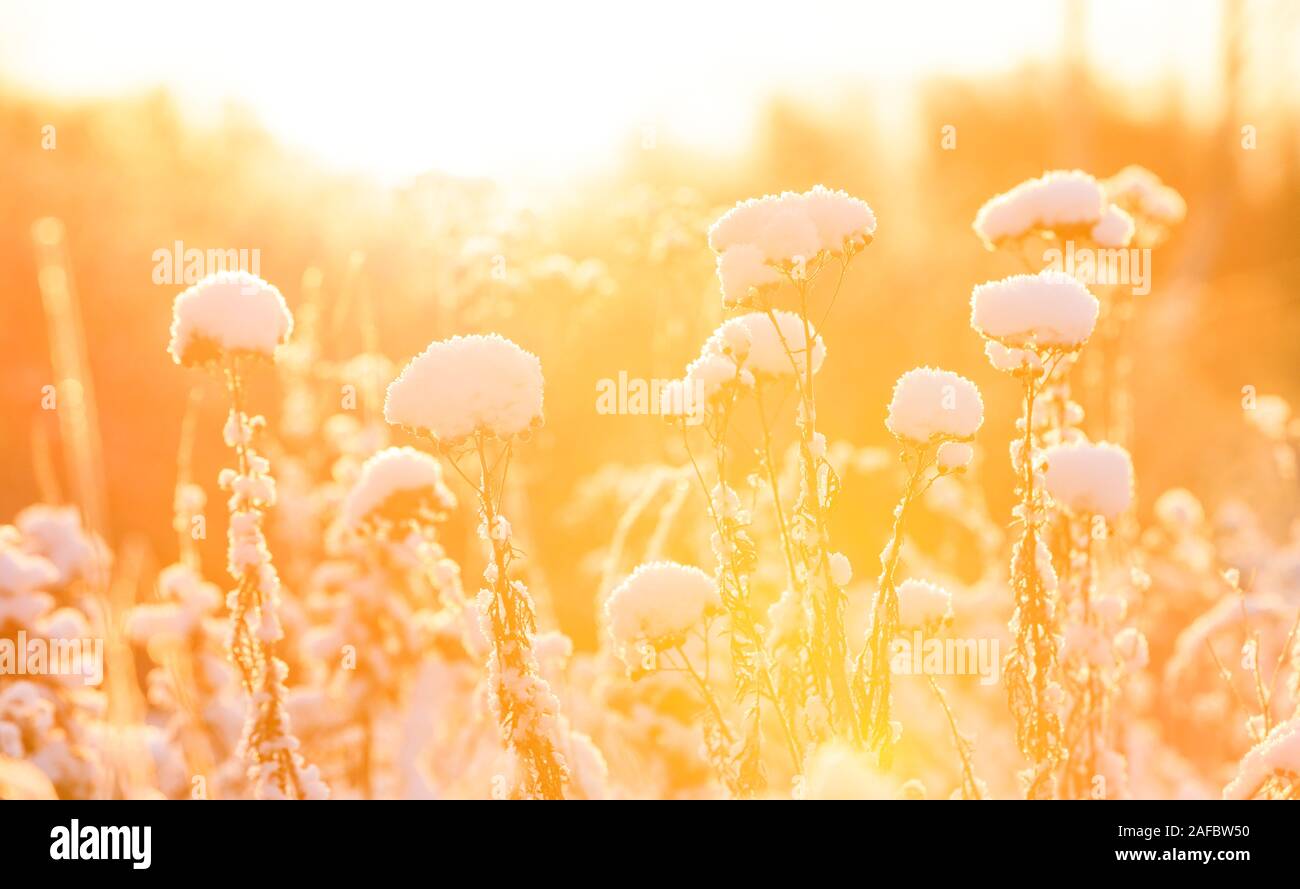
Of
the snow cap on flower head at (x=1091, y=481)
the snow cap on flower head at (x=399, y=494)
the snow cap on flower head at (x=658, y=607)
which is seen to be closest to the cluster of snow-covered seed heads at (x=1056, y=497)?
the snow cap on flower head at (x=1091, y=481)

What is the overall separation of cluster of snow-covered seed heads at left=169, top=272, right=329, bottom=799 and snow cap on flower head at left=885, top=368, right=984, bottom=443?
3.52ft

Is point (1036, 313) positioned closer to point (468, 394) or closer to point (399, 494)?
point (468, 394)

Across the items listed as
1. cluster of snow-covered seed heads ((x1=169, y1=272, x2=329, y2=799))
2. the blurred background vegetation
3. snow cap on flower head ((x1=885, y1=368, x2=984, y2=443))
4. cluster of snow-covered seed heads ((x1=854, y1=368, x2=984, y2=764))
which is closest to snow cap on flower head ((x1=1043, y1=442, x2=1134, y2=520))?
cluster of snow-covered seed heads ((x1=854, y1=368, x2=984, y2=764))

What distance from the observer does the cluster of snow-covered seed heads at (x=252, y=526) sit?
1773 millimetres

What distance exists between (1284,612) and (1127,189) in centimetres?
143

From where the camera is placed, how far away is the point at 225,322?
175 cm

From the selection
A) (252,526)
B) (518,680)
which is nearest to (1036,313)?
(518,680)

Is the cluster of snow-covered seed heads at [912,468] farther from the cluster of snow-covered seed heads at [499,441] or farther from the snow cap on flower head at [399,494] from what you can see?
the snow cap on flower head at [399,494]

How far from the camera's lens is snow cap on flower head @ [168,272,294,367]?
5.76 feet

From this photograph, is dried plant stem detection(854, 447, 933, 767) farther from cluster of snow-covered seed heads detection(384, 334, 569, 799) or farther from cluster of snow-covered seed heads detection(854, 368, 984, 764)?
cluster of snow-covered seed heads detection(384, 334, 569, 799)
